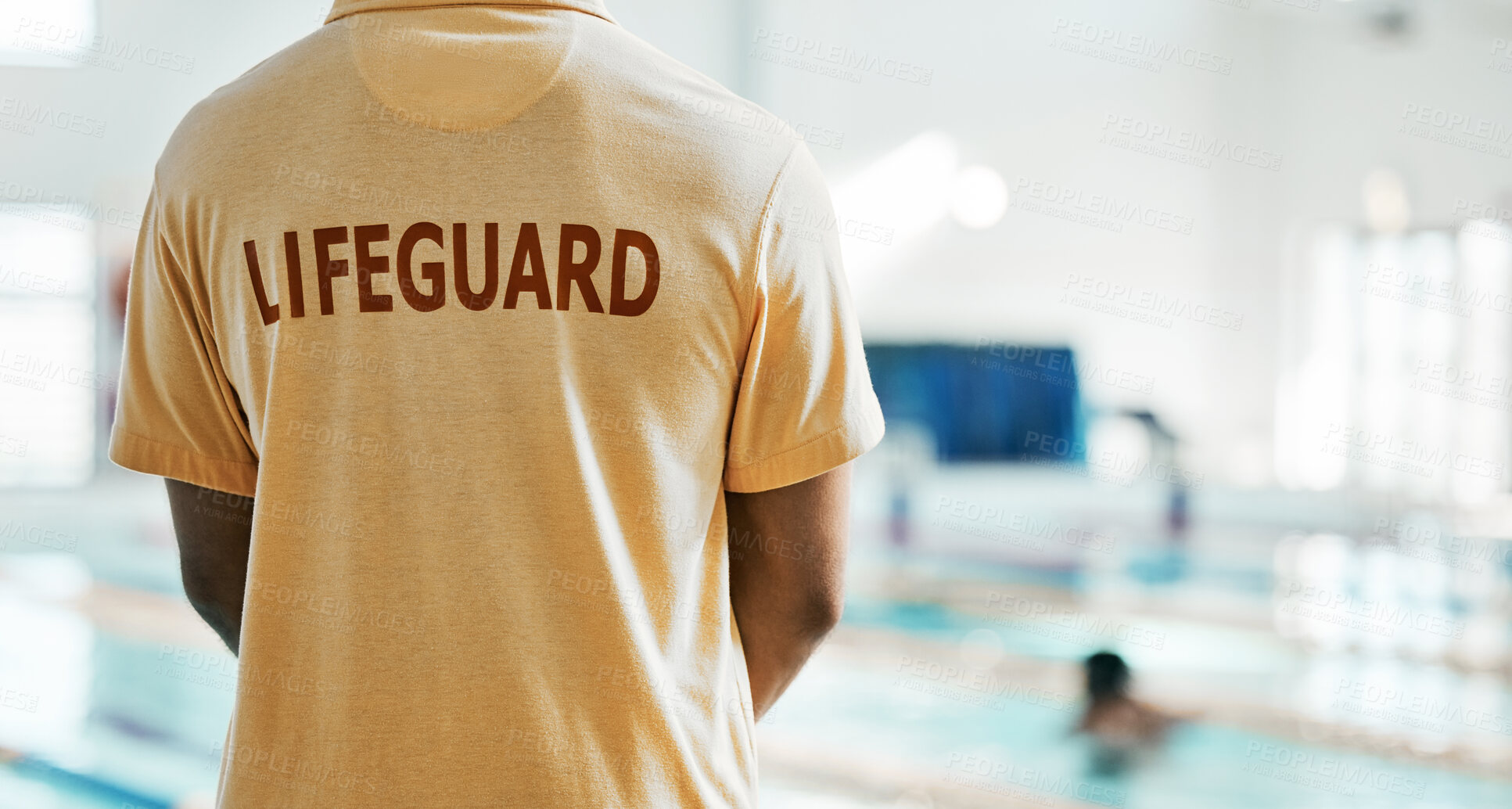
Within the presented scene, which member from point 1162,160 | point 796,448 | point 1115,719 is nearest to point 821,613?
point 796,448

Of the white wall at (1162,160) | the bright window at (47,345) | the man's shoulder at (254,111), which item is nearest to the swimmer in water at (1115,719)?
the white wall at (1162,160)

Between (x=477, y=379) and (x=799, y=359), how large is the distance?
19 centimetres

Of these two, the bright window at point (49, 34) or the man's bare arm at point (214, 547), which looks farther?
the bright window at point (49, 34)

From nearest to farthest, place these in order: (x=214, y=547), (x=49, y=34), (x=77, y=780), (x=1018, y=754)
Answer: (x=214, y=547), (x=77, y=780), (x=1018, y=754), (x=49, y=34)

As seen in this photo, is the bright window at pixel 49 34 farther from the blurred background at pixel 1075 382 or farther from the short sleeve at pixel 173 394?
the short sleeve at pixel 173 394

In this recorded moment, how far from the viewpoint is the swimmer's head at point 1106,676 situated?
5434mm

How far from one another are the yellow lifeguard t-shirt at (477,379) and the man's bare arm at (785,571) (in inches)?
4.8

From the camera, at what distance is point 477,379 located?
59 centimetres

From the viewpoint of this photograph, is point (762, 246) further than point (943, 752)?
No

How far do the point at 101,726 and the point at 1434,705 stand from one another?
5.50 m

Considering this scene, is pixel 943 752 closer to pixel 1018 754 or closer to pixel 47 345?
pixel 1018 754

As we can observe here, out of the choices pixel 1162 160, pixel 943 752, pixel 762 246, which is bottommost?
pixel 943 752

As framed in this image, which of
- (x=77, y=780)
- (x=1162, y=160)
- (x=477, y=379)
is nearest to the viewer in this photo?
(x=477, y=379)

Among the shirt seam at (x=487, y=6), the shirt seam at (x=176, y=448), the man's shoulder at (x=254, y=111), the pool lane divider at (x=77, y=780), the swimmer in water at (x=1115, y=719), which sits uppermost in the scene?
the shirt seam at (x=487, y=6)
